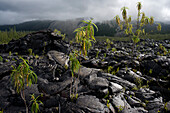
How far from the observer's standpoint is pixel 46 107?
7504 millimetres

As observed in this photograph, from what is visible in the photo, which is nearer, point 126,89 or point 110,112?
point 110,112

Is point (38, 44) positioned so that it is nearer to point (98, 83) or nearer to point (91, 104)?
point (98, 83)

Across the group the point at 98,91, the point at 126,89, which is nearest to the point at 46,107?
the point at 98,91

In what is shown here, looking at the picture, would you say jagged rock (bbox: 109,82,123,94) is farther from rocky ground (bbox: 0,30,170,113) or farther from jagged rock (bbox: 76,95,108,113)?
jagged rock (bbox: 76,95,108,113)

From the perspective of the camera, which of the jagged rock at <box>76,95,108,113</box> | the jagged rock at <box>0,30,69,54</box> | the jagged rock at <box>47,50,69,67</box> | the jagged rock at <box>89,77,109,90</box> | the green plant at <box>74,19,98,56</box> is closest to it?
the green plant at <box>74,19,98,56</box>

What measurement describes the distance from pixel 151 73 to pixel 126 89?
4.95 metres

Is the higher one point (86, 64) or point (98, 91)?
point (86, 64)

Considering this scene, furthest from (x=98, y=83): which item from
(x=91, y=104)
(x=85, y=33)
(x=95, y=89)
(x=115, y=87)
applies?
(x=85, y=33)

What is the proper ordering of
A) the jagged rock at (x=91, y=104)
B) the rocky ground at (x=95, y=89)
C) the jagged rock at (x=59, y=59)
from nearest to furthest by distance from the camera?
the jagged rock at (x=91, y=104)
the rocky ground at (x=95, y=89)
the jagged rock at (x=59, y=59)

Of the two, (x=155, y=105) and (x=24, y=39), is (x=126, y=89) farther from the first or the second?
(x=24, y=39)

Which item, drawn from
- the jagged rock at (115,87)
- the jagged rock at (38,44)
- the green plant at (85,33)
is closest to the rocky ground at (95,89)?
the jagged rock at (115,87)

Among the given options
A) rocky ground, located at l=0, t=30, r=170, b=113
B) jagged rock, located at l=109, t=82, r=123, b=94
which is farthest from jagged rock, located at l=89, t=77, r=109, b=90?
jagged rock, located at l=109, t=82, r=123, b=94

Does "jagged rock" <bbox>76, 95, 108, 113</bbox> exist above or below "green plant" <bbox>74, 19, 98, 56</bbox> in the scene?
below

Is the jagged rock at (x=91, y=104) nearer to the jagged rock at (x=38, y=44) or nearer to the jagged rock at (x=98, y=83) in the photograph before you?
the jagged rock at (x=98, y=83)
